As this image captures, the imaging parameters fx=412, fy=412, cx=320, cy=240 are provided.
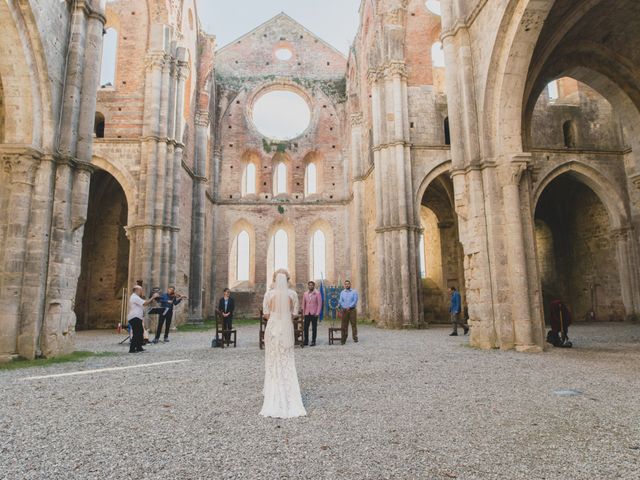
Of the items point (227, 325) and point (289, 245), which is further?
point (289, 245)

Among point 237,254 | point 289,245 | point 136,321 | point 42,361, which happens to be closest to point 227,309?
point 136,321

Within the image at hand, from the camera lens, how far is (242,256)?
84.0ft

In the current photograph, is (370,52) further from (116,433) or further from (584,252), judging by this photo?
(116,433)

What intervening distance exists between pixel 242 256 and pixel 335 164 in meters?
8.21

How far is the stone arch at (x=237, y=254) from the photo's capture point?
2491 centimetres

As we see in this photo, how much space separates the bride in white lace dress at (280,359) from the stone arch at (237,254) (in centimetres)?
2060

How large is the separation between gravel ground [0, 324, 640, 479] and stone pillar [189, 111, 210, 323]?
13518 mm

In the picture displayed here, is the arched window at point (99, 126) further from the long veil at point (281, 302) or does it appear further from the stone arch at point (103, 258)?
the long veil at point (281, 302)

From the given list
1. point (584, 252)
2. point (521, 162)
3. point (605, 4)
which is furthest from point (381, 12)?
point (584, 252)

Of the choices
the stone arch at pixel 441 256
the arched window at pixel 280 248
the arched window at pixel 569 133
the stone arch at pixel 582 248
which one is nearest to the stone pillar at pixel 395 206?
the stone arch at pixel 441 256

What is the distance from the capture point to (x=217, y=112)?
84.3ft

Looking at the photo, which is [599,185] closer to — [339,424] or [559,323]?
[559,323]

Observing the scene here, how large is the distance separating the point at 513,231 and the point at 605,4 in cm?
594

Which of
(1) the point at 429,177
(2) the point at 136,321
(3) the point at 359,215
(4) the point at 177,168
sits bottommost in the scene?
(2) the point at 136,321
